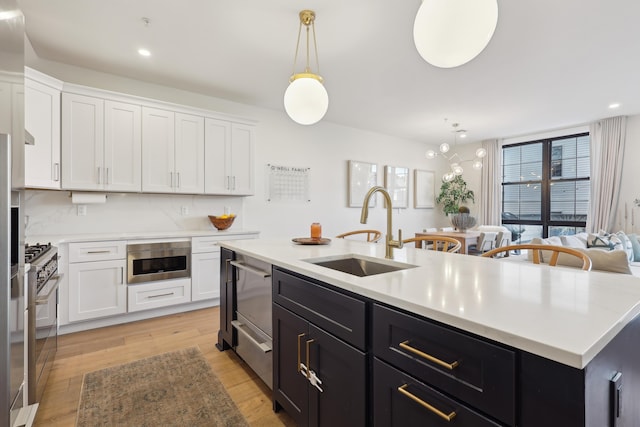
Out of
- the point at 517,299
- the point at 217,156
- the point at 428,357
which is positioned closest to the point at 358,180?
the point at 217,156

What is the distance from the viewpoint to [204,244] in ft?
11.1

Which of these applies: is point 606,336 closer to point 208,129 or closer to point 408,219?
point 208,129

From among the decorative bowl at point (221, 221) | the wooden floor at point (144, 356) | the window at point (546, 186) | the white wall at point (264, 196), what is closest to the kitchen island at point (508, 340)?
the wooden floor at point (144, 356)

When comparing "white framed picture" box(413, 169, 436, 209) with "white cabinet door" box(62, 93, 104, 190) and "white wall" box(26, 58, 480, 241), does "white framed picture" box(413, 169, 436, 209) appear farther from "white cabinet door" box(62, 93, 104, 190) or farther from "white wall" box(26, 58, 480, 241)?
"white cabinet door" box(62, 93, 104, 190)

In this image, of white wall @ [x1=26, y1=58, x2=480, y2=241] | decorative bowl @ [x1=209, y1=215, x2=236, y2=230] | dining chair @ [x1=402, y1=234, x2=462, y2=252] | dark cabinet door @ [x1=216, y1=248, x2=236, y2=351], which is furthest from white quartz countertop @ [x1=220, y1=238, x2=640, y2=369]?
white wall @ [x1=26, y1=58, x2=480, y2=241]

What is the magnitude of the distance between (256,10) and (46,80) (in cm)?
200

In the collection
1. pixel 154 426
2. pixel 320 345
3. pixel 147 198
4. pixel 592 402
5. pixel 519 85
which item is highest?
pixel 519 85

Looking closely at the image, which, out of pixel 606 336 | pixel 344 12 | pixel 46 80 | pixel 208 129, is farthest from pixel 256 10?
pixel 606 336

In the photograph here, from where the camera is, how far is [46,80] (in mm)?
2643

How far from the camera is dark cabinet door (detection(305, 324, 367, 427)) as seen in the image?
3.48 ft

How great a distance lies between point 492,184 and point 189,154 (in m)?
5.84

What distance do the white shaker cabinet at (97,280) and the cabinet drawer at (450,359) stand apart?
2.89 meters

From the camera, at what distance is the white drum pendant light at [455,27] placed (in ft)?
3.67

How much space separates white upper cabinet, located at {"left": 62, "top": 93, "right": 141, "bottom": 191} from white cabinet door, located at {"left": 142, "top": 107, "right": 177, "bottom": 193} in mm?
66
